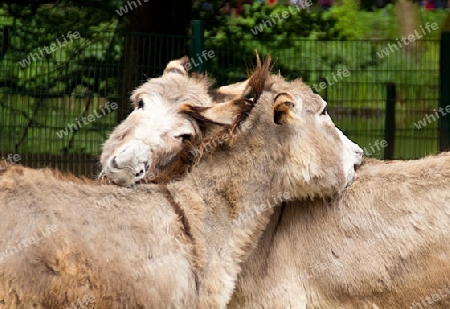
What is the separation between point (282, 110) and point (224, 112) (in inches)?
18.4

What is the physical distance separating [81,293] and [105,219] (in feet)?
1.65

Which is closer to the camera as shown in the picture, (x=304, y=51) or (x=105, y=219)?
(x=105, y=219)

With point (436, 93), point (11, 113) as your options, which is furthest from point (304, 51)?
point (11, 113)

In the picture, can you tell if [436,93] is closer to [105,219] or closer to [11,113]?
[11,113]

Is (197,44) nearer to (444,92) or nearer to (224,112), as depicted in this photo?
(444,92)

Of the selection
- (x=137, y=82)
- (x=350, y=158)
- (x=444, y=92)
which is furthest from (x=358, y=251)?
(x=444, y=92)

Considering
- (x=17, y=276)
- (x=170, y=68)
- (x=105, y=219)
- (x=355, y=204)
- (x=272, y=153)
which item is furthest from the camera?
(x=170, y=68)

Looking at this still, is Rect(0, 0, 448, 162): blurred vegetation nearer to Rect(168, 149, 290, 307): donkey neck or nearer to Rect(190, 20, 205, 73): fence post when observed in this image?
Rect(190, 20, 205, 73): fence post

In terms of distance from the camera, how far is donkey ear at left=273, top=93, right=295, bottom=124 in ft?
19.7

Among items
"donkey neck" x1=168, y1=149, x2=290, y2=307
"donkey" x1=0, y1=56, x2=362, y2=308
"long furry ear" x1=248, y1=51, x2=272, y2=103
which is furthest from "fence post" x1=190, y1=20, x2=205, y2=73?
→ "donkey neck" x1=168, y1=149, x2=290, y2=307

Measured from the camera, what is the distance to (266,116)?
6.14m

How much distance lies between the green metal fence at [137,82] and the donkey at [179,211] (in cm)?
398

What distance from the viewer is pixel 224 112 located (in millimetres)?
6246

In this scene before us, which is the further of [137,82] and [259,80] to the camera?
[137,82]
